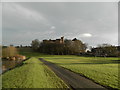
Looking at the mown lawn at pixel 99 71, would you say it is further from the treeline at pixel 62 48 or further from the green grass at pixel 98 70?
the treeline at pixel 62 48

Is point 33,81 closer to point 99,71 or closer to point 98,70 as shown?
point 99,71

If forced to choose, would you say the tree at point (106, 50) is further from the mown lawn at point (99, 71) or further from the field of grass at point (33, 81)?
the field of grass at point (33, 81)

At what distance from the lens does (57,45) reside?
384ft

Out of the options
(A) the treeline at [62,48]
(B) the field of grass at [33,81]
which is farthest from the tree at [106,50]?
(B) the field of grass at [33,81]

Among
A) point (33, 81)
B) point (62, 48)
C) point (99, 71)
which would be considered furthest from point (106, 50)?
point (33, 81)

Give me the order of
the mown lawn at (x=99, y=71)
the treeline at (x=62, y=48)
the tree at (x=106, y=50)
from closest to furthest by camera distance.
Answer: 1. the mown lawn at (x=99, y=71)
2. the tree at (x=106, y=50)
3. the treeline at (x=62, y=48)

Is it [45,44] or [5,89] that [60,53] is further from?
[5,89]

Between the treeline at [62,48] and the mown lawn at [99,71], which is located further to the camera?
the treeline at [62,48]

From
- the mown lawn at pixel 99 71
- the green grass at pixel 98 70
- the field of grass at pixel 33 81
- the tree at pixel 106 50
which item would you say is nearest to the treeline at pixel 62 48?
the tree at pixel 106 50

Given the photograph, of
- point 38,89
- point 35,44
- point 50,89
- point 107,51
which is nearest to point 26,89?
point 38,89

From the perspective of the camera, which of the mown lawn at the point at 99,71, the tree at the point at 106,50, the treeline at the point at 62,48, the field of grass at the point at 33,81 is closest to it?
the field of grass at the point at 33,81

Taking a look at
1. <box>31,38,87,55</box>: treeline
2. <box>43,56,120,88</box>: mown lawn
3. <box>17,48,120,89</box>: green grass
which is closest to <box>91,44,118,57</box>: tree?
<box>31,38,87,55</box>: treeline

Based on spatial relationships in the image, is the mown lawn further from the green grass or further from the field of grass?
the field of grass

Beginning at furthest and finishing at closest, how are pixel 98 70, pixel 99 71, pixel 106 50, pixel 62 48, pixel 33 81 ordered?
pixel 62 48
pixel 106 50
pixel 98 70
pixel 99 71
pixel 33 81
